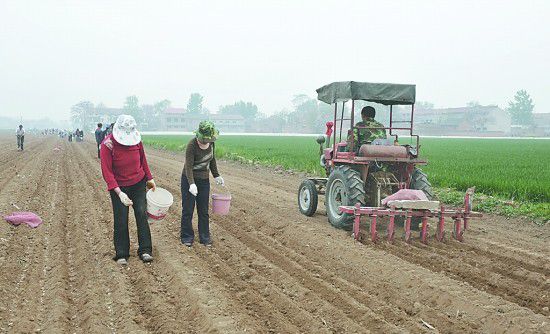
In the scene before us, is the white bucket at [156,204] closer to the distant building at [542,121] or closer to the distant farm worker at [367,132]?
the distant farm worker at [367,132]

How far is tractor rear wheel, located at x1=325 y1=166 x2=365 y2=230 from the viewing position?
724 cm

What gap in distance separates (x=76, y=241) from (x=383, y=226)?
4.70m

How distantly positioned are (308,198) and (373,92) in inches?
90.0

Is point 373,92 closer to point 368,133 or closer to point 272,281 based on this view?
point 368,133

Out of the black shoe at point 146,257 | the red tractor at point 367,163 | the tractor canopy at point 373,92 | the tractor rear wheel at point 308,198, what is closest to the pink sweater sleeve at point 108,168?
the black shoe at point 146,257

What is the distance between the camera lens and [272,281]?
526cm

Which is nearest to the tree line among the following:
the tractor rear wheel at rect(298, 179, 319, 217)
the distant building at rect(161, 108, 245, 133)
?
the distant building at rect(161, 108, 245, 133)

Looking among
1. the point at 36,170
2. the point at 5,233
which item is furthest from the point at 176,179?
the point at 5,233

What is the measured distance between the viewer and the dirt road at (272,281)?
163 inches

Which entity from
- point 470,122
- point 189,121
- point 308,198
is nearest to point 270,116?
point 189,121

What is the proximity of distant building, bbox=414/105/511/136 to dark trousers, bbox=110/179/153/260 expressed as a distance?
8873 centimetres

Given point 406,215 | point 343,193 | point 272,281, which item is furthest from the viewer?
point 343,193

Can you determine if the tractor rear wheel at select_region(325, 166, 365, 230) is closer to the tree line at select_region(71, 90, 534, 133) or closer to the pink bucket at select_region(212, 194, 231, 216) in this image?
the pink bucket at select_region(212, 194, 231, 216)

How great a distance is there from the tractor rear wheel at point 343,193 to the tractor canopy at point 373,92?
44.3 inches
